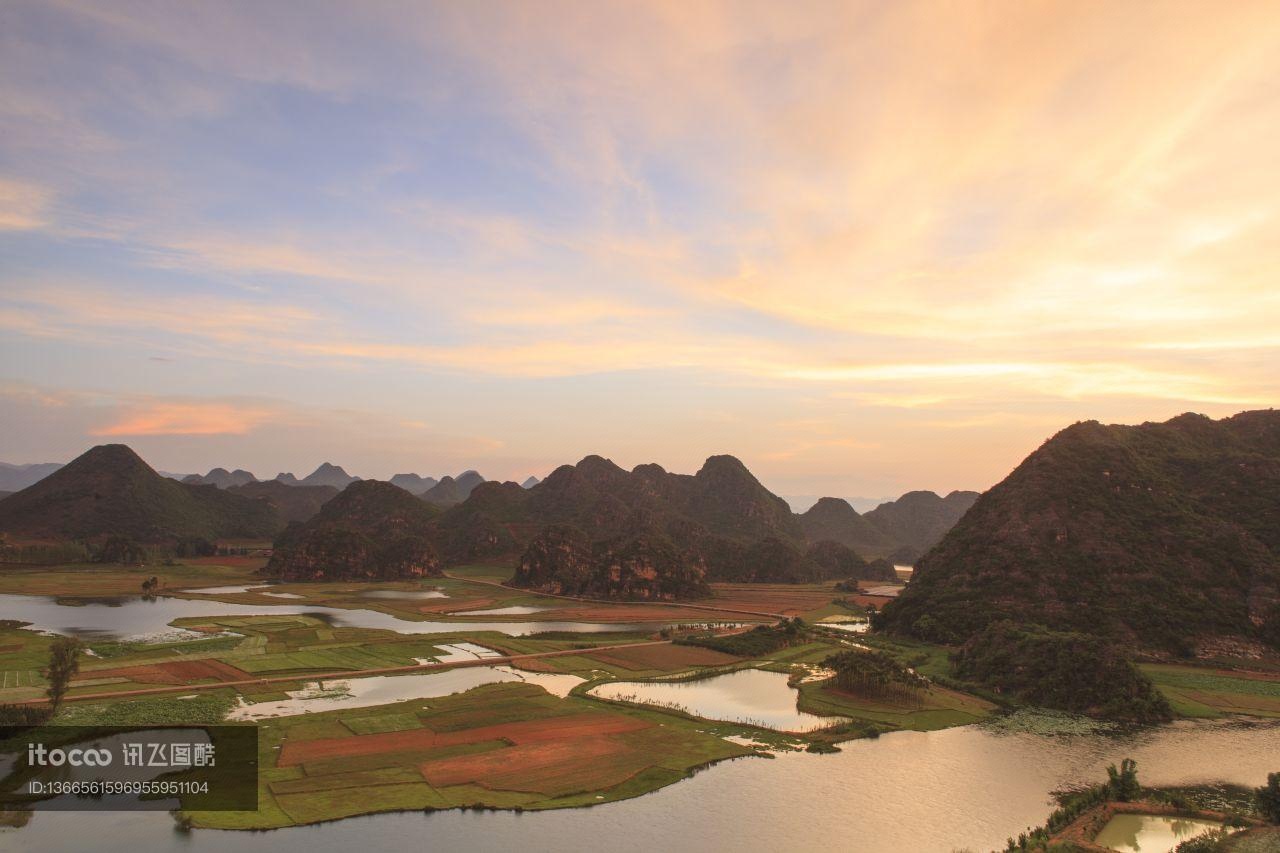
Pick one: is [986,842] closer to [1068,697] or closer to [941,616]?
[1068,697]

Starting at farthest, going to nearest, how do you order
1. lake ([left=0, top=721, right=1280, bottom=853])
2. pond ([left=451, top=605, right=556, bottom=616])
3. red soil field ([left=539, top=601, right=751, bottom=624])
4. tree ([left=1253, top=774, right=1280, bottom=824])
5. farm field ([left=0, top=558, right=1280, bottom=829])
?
pond ([left=451, top=605, right=556, bottom=616]) < red soil field ([left=539, top=601, right=751, bottom=624]) < farm field ([left=0, top=558, right=1280, bottom=829]) < tree ([left=1253, top=774, right=1280, bottom=824]) < lake ([left=0, top=721, right=1280, bottom=853])

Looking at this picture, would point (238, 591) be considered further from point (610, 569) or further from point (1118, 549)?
point (1118, 549)

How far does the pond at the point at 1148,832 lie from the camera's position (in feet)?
135

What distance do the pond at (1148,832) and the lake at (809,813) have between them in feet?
12.6

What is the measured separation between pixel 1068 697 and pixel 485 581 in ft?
436

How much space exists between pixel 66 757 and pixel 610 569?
116m

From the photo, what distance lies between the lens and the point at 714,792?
4706 cm

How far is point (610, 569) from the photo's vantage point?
160 metres

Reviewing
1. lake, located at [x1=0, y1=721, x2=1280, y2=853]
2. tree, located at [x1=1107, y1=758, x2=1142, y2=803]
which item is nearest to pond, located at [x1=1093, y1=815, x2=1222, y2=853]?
tree, located at [x1=1107, y1=758, x2=1142, y2=803]

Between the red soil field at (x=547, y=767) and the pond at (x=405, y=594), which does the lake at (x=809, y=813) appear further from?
the pond at (x=405, y=594)

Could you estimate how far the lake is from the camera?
128ft

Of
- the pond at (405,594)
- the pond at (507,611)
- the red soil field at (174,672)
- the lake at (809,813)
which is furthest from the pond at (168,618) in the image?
the lake at (809,813)

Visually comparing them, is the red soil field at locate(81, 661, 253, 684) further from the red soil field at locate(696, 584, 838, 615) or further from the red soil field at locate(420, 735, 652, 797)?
the red soil field at locate(696, 584, 838, 615)

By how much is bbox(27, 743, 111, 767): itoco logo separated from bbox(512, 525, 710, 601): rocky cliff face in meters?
112
